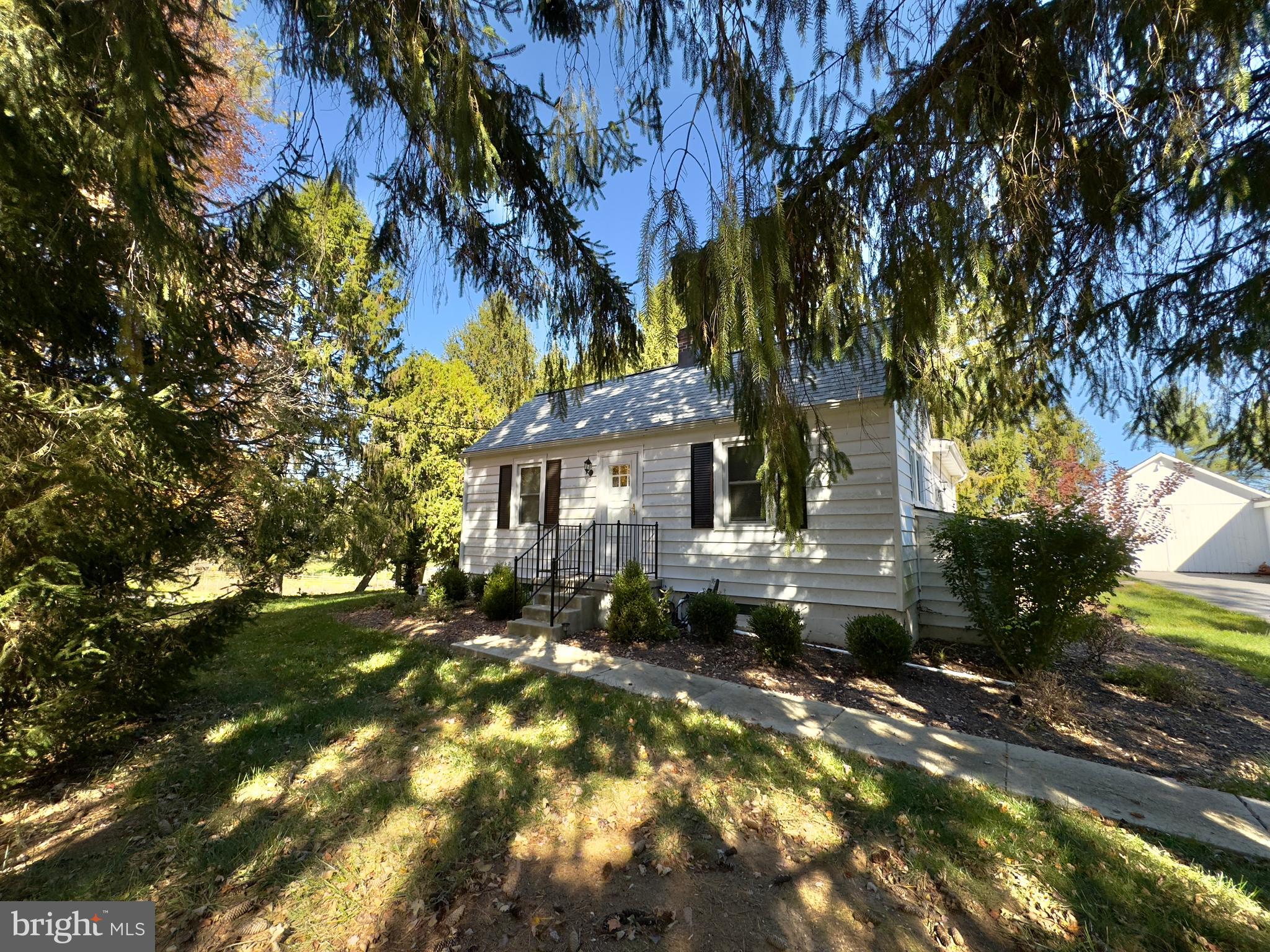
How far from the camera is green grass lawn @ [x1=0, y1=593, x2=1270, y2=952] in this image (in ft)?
6.53

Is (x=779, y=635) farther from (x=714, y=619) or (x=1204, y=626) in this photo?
(x=1204, y=626)

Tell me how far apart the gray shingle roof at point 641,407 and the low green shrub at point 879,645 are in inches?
111

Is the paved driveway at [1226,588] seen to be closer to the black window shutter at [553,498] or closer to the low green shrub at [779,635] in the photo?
the low green shrub at [779,635]

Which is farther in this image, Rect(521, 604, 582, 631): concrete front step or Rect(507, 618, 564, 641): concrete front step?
Rect(521, 604, 582, 631): concrete front step

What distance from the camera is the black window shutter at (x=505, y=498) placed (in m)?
10.3

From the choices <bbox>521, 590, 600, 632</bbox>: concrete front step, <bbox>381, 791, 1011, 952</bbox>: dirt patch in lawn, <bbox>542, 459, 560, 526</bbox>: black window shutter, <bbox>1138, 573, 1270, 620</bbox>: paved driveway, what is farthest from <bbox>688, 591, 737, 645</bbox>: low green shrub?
<bbox>1138, 573, 1270, 620</bbox>: paved driveway

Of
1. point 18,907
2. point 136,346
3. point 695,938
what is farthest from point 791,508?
point 136,346

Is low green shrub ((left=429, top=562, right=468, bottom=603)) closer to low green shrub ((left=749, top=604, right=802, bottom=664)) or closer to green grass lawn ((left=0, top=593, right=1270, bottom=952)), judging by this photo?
green grass lawn ((left=0, top=593, right=1270, bottom=952))

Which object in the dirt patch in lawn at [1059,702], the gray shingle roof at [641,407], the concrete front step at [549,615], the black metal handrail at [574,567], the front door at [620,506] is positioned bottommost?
the dirt patch in lawn at [1059,702]

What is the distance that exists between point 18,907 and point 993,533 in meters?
7.33

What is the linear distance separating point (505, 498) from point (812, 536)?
6420 mm

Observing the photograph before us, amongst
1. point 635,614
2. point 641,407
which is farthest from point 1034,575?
point 641,407

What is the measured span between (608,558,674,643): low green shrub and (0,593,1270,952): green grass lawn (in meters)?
2.65

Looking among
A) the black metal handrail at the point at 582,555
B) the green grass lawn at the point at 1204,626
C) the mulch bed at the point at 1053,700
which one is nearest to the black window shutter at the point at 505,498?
the black metal handrail at the point at 582,555
